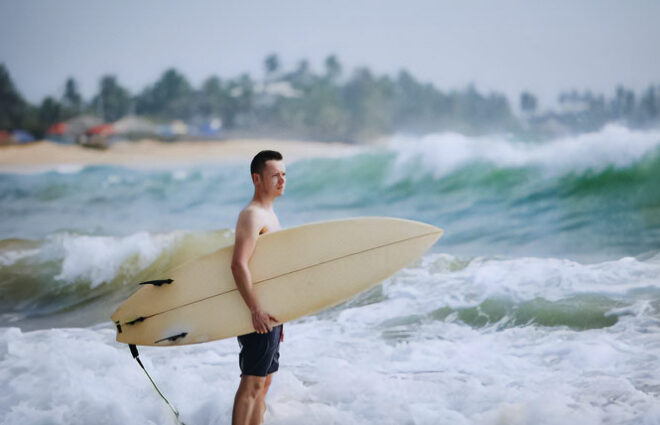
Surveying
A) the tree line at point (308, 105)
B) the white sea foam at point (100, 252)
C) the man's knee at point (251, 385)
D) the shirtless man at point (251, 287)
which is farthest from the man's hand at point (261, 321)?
the tree line at point (308, 105)

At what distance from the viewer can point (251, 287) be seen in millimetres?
1752

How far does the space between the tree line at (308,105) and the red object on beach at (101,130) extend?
0.14m

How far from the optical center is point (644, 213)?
4.66m

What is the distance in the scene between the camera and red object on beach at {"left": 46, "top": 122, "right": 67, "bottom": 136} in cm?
566

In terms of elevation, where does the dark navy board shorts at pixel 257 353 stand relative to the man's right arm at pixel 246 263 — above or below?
below

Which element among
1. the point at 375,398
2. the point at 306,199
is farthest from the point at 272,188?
the point at 306,199

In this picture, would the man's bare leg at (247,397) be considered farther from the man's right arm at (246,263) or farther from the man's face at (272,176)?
the man's face at (272,176)

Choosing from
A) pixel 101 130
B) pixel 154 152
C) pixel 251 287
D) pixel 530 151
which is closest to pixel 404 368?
pixel 251 287

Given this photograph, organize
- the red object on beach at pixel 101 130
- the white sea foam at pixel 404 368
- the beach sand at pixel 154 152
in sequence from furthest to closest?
the red object on beach at pixel 101 130 → the beach sand at pixel 154 152 → the white sea foam at pixel 404 368

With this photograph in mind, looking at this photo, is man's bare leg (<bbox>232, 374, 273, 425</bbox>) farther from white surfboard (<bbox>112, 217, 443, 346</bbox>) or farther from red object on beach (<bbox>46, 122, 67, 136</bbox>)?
red object on beach (<bbox>46, 122, 67, 136</bbox>)

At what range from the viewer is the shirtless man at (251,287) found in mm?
1732

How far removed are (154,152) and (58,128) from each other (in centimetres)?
87

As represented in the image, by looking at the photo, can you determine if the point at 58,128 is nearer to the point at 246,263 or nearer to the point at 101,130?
the point at 101,130

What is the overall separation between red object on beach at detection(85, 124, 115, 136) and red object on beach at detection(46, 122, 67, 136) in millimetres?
198
